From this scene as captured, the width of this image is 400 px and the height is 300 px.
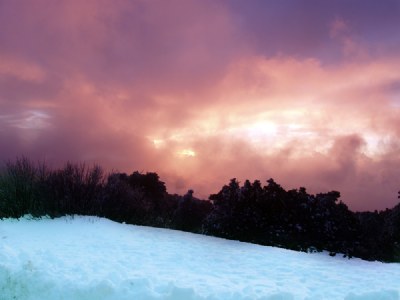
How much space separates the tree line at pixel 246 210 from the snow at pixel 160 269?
1273 mm

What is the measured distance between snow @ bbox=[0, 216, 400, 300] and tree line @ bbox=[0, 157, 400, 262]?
4.18ft

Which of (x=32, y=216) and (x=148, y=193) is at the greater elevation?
(x=148, y=193)

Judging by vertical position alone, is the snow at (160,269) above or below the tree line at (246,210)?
below

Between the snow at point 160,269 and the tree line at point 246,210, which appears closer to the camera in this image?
the snow at point 160,269

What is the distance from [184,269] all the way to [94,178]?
8.77 metres

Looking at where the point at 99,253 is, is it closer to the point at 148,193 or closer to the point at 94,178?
the point at 94,178

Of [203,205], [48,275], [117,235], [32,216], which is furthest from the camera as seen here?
[203,205]

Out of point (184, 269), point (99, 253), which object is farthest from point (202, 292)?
point (99, 253)

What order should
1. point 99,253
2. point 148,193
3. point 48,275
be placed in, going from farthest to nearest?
point 148,193
point 99,253
point 48,275

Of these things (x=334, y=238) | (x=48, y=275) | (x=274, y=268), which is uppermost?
(x=334, y=238)

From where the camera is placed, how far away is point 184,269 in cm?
1020

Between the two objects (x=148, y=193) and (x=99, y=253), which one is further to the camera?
(x=148, y=193)

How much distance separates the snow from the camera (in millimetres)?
8320

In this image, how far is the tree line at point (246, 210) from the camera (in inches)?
598
